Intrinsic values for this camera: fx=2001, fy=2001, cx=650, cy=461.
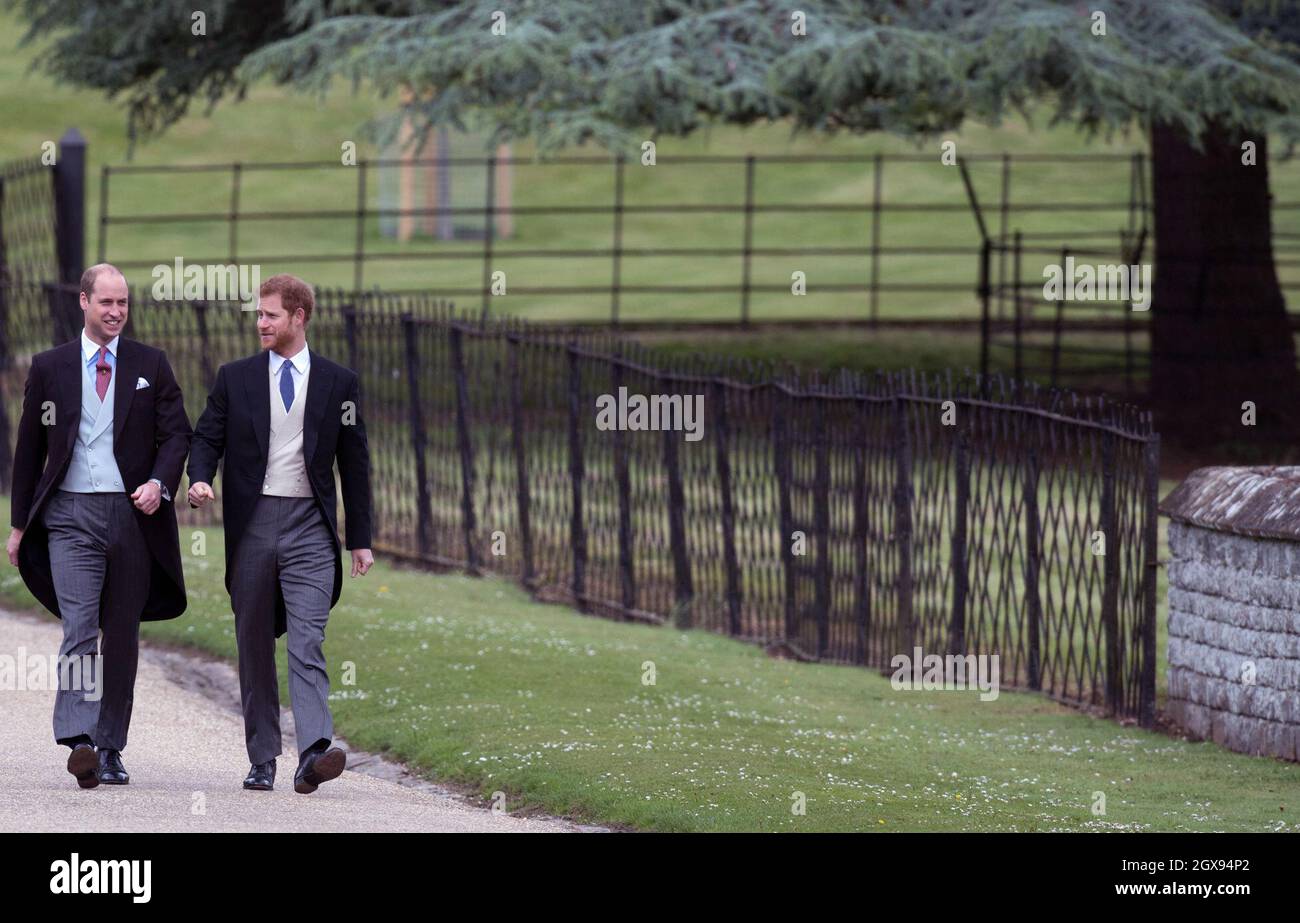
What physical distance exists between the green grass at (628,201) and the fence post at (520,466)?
18.4m

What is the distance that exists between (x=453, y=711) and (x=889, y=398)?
365 cm

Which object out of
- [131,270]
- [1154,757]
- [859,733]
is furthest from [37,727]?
[131,270]

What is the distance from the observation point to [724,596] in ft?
44.3

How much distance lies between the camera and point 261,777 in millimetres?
7672

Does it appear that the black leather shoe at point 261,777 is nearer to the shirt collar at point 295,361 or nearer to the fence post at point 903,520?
the shirt collar at point 295,361

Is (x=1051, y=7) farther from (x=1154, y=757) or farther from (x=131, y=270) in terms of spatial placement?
(x=131, y=270)

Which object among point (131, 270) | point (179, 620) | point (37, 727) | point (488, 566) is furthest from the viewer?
point (131, 270)

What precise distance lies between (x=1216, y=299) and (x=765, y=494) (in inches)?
435

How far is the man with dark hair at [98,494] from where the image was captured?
7.59 m

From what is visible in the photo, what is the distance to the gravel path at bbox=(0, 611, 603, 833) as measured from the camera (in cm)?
710

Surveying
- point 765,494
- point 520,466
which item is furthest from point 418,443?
point 765,494

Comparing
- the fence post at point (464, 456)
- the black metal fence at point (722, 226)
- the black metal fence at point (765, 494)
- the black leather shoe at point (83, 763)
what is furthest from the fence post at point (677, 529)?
the black metal fence at point (722, 226)

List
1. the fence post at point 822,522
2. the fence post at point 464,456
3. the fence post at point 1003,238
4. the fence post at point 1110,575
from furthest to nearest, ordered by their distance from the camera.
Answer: the fence post at point 1003,238 < the fence post at point 464,456 < the fence post at point 822,522 < the fence post at point 1110,575

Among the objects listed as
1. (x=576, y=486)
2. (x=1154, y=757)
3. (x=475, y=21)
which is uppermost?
(x=475, y=21)
